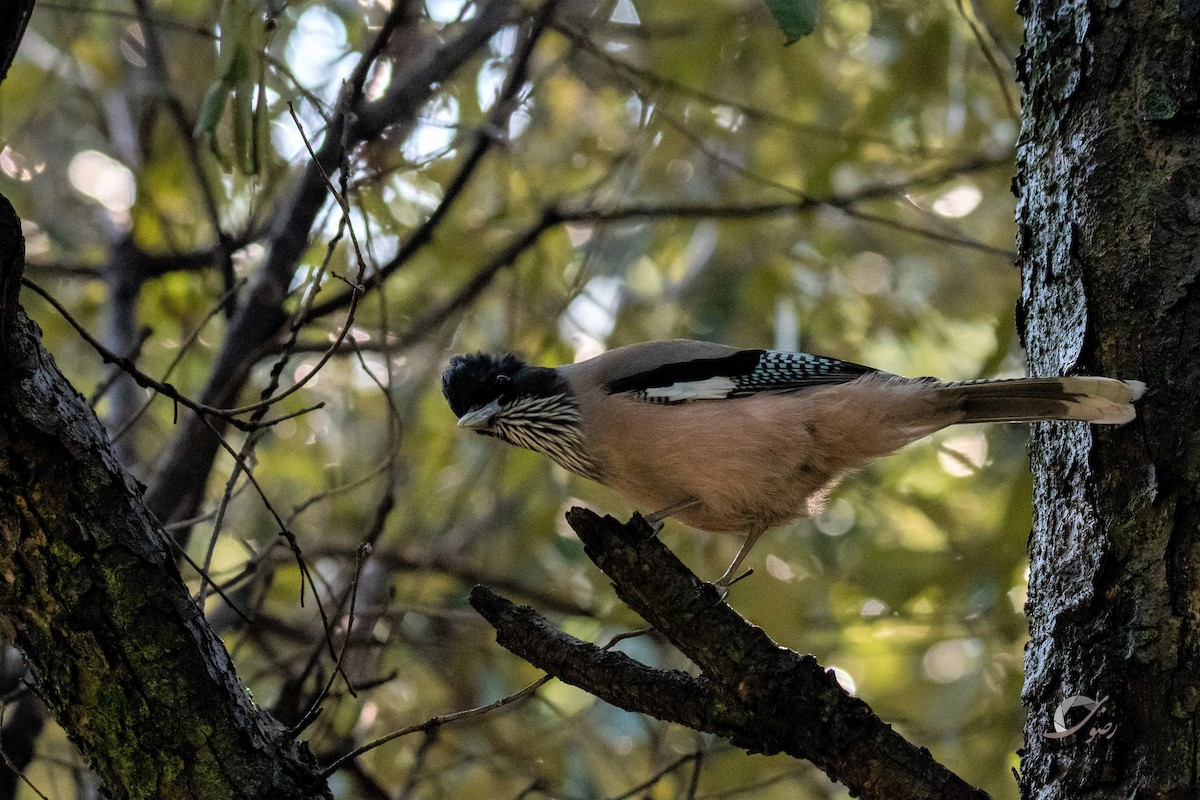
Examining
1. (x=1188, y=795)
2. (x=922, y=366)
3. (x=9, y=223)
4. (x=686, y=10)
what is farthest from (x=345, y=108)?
(x=922, y=366)

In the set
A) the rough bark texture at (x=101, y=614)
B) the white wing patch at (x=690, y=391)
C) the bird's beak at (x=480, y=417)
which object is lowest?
the rough bark texture at (x=101, y=614)

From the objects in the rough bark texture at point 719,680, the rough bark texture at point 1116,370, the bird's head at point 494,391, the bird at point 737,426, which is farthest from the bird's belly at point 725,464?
the rough bark texture at point 719,680

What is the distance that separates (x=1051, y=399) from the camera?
3.12 m

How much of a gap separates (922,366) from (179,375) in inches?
187

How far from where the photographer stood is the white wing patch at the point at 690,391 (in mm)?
4406

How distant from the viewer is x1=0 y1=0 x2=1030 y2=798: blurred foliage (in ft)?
17.7

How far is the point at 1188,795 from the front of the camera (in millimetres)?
2518

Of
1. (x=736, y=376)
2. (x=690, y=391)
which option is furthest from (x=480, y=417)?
(x=736, y=376)

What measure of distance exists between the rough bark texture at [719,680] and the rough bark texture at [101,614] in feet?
2.27

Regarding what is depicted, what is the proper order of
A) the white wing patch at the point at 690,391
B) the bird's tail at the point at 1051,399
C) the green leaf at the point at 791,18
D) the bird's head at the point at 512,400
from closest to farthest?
the bird's tail at the point at 1051,399, the green leaf at the point at 791,18, the white wing patch at the point at 690,391, the bird's head at the point at 512,400

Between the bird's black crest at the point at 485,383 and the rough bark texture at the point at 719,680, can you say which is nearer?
the rough bark texture at the point at 719,680

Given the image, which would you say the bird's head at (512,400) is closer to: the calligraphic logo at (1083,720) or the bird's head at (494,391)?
the bird's head at (494,391)

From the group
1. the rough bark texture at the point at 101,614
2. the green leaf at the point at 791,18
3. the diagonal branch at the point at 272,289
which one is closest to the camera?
the rough bark texture at the point at 101,614

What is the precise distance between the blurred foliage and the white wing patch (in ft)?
3.01
